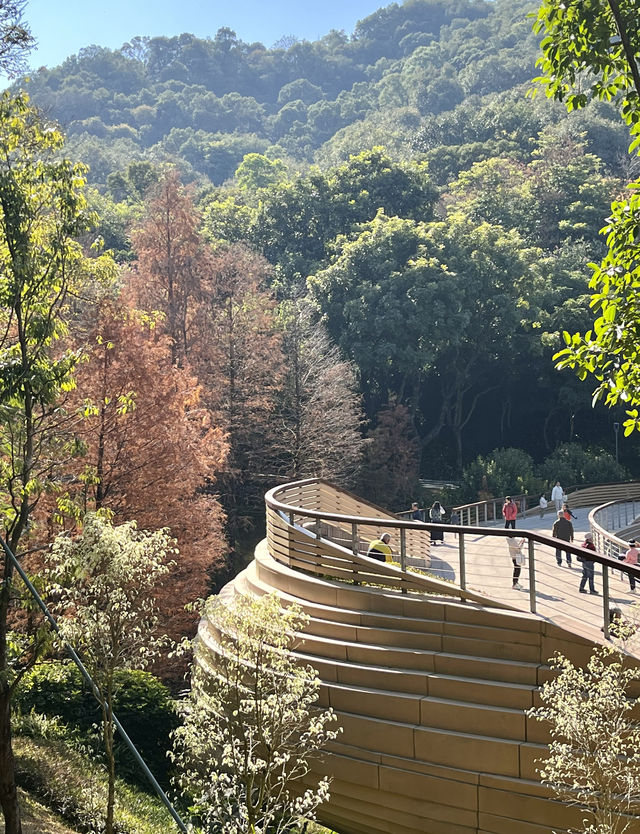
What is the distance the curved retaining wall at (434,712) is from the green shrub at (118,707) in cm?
425

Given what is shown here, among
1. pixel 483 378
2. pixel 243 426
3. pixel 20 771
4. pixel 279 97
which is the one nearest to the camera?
pixel 20 771

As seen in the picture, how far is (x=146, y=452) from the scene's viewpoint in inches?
739

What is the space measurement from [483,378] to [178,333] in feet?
65.1

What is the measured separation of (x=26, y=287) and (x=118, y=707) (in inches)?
311

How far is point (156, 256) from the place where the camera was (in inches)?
1243

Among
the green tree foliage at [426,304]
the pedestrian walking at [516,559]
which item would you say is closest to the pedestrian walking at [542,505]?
the green tree foliage at [426,304]

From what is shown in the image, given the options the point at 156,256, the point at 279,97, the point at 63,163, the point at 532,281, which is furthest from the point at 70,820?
the point at 279,97

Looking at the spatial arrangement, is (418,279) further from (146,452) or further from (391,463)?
(146,452)

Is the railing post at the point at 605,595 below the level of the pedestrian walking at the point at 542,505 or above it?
above

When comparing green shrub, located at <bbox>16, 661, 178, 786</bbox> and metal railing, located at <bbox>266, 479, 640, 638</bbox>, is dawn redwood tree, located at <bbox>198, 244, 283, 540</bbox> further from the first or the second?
metal railing, located at <bbox>266, 479, 640, 638</bbox>

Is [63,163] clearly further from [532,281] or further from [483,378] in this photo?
[483,378]

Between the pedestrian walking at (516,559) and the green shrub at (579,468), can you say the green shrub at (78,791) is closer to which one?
the pedestrian walking at (516,559)

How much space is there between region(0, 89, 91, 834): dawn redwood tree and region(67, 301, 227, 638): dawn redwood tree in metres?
8.04

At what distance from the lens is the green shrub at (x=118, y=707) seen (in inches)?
527
